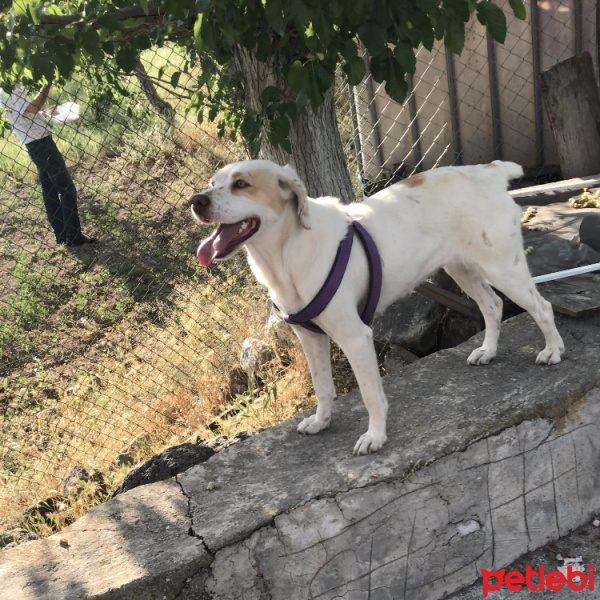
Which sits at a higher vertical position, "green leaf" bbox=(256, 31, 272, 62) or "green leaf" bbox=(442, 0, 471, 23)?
"green leaf" bbox=(256, 31, 272, 62)

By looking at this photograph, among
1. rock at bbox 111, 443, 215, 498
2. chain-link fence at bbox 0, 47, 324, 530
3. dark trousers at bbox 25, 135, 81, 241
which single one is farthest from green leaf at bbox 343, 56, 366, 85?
dark trousers at bbox 25, 135, 81, 241

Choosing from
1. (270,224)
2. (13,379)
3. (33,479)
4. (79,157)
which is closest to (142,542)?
(270,224)

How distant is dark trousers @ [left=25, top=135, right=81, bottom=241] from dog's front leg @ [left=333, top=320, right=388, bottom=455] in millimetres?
5068

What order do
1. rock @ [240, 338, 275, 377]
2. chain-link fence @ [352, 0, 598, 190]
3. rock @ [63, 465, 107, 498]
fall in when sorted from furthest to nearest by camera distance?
chain-link fence @ [352, 0, 598, 190] → rock @ [240, 338, 275, 377] → rock @ [63, 465, 107, 498]

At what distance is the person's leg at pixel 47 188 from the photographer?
7680mm

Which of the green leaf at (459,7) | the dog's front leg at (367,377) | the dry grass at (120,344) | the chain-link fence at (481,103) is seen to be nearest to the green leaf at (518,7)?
the green leaf at (459,7)

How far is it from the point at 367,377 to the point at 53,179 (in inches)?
217

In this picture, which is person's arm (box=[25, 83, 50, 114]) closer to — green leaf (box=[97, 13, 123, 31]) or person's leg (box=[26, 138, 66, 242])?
person's leg (box=[26, 138, 66, 242])

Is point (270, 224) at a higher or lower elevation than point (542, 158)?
higher

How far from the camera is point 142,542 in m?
3.08

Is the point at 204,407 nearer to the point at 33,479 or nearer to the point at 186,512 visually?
the point at 33,479

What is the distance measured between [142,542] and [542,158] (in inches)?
207

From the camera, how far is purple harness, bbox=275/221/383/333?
3.29m

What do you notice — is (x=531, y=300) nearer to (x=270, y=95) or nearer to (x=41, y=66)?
(x=270, y=95)
